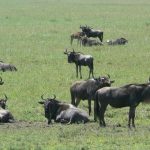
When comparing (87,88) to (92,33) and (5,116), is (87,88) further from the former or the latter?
(92,33)

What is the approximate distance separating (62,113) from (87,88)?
1569mm

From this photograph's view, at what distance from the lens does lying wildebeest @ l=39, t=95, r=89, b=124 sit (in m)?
16.6

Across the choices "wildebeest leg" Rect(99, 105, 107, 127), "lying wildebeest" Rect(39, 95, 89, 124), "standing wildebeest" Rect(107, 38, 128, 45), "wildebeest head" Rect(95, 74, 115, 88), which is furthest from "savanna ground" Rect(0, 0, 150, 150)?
"wildebeest head" Rect(95, 74, 115, 88)

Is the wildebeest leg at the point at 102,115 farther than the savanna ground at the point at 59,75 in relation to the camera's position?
Yes

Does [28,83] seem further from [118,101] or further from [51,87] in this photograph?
[118,101]

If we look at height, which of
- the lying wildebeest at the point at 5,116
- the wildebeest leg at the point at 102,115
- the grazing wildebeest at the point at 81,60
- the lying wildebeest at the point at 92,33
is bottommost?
the lying wildebeest at the point at 92,33

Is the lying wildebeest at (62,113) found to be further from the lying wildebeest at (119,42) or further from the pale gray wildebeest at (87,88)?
the lying wildebeest at (119,42)

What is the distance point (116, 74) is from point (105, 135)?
34.7ft

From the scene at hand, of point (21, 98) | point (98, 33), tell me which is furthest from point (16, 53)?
point (21, 98)

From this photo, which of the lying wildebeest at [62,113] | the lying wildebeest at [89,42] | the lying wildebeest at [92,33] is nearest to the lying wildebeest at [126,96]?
the lying wildebeest at [62,113]

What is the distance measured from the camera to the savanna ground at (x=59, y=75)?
45.2 feet

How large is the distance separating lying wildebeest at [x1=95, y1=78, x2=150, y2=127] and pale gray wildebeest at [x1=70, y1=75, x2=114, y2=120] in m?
1.44

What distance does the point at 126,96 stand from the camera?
1575 centimetres

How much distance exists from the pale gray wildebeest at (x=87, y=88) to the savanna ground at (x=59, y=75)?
23.5 inches
